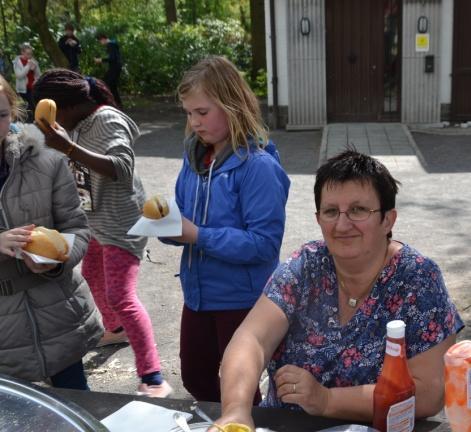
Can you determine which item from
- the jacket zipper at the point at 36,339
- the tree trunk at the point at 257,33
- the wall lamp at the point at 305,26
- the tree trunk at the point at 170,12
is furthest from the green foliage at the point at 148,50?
the jacket zipper at the point at 36,339

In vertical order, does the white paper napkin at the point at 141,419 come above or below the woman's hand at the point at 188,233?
below

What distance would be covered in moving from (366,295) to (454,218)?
495cm

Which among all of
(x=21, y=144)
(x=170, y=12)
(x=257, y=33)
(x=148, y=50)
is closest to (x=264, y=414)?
(x=21, y=144)

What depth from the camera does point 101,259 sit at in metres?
3.88

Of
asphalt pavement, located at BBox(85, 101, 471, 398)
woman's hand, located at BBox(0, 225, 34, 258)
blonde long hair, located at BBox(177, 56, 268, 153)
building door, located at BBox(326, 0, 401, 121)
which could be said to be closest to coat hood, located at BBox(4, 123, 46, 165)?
woman's hand, located at BBox(0, 225, 34, 258)

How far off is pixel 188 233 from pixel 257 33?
52.7 ft

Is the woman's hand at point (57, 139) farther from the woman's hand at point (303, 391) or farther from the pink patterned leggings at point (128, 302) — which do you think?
the woman's hand at point (303, 391)

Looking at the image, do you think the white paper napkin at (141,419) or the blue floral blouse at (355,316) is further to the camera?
the blue floral blouse at (355,316)

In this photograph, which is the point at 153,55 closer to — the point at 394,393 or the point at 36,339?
the point at 36,339

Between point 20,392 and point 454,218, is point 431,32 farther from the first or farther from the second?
point 20,392

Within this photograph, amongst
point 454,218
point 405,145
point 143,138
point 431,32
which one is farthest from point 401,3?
point 454,218

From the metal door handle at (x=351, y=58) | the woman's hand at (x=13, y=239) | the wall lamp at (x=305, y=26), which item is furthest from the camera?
the metal door handle at (x=351, y=58)

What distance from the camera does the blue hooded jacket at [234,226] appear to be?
2.60 metres

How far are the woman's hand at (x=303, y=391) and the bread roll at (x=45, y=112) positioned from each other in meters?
1.67
